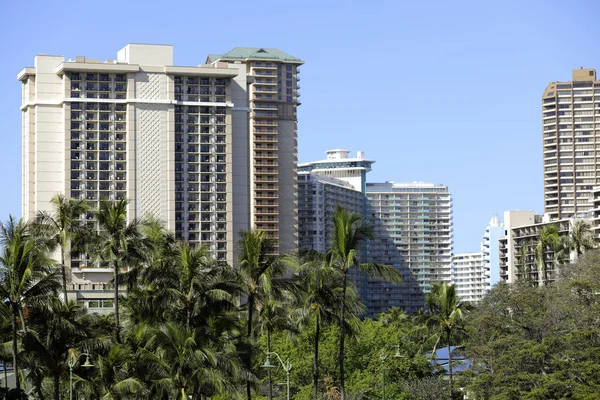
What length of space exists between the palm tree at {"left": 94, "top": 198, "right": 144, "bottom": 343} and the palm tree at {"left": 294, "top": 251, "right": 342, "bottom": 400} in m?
9.17

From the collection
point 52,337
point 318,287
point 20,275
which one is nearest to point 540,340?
point 318,287

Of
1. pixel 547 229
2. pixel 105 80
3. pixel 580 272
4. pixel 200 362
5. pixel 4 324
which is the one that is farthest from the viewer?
pixel 105 80

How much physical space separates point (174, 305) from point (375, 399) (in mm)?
24899

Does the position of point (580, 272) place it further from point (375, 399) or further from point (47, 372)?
point (47, 372)

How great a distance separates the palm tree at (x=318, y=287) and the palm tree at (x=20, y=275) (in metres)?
13.2

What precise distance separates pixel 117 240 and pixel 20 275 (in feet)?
35.4

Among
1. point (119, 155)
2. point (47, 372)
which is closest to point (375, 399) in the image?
point (47, 372)

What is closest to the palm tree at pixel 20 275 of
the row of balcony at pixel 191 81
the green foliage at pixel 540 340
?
the green foliage at pixel 540 340

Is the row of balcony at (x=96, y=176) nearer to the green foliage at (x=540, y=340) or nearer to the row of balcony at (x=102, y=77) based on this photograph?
the row of balcony at (x=102, y=77)

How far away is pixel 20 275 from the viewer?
180 feet

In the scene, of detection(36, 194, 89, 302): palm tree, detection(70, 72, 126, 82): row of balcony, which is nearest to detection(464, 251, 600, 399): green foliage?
detection(36, 194, 89, 302): palm tree

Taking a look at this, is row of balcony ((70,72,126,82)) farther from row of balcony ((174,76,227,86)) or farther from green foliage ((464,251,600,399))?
green foliage ((464,251,600,399))

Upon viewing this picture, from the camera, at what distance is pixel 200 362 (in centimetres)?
5434

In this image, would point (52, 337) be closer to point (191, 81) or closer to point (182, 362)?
point (182, 362)
